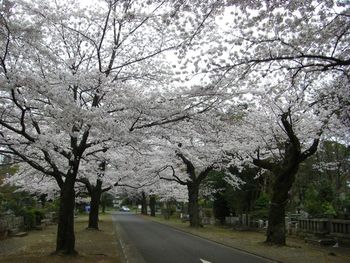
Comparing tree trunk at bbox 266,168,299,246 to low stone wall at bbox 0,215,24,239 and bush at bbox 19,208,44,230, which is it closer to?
low stone wall at bbox 0,215,24,239

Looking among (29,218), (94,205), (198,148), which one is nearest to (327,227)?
(198,148)

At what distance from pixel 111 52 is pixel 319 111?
10.5m

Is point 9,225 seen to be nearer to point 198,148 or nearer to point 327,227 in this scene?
point 198,148

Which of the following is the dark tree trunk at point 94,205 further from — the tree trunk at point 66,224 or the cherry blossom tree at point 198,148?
the tree trunk at point 66,224

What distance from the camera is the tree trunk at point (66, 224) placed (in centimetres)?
1388

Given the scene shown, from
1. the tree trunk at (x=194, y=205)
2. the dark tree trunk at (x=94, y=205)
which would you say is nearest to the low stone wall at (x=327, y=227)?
the tree trunk at (x=194, y=205)

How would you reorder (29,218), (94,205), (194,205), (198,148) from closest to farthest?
(198,148) → (29,218) → (94,205) → (194,205)

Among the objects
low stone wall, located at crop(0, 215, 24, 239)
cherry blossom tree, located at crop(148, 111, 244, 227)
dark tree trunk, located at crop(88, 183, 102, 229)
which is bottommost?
low stone wall, located at crop(0, 215, 24, 239)

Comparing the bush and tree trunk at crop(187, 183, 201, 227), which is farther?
tree trunk at crop(187, 183, 201, 227)

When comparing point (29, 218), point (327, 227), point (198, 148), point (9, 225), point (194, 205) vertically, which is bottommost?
point (9, 225)

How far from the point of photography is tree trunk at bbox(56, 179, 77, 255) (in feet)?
45.5

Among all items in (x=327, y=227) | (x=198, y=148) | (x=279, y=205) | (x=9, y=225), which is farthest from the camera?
(x=198, y=148)

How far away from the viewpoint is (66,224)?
1412cm

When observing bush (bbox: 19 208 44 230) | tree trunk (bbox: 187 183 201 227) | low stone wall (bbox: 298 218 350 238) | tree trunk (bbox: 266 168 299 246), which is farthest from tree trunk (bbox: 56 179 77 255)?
tree trunk (bbox: 187 183 201 227)
